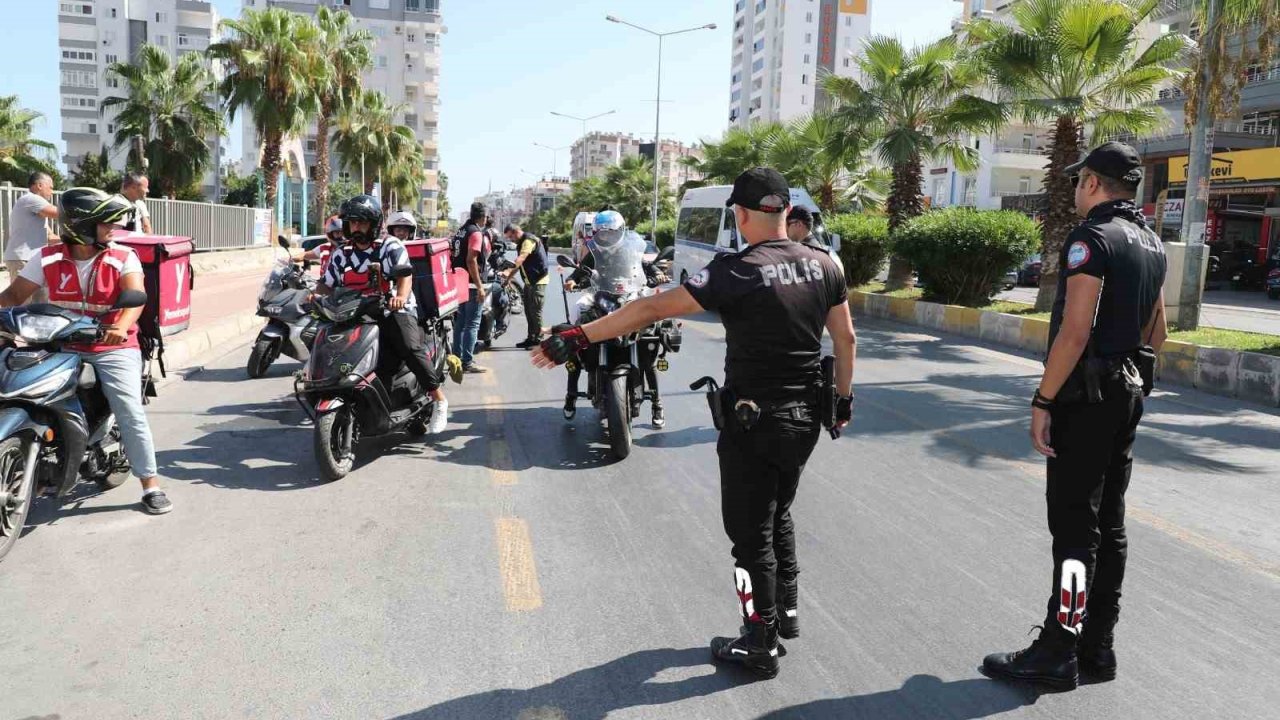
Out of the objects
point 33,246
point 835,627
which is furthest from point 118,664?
point 33,246

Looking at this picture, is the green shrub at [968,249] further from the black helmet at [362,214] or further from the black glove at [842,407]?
the black glove at [842,407]

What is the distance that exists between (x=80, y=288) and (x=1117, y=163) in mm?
4722

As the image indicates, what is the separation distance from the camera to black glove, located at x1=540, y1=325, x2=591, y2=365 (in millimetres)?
3469

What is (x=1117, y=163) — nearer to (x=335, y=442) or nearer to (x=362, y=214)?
Answer: (x=335, y=442)

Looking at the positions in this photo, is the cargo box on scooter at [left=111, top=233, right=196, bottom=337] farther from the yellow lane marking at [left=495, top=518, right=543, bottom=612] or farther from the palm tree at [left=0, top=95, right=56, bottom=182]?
the palm tree at [left=0, top=95, right=56, bottom=182]

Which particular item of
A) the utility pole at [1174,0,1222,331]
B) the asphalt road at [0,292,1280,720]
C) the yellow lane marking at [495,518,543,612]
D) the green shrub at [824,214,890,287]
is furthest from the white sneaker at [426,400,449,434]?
the green shrub at [824,214,890,287]

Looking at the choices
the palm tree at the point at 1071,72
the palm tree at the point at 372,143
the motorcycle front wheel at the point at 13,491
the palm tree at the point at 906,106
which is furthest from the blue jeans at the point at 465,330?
the palm tree at the point at 372,143

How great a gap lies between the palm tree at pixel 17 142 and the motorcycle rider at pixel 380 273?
43779 millimetres

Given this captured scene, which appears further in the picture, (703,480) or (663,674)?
(703,480)

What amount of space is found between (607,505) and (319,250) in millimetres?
4121

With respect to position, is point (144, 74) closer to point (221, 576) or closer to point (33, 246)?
point (33, 246)

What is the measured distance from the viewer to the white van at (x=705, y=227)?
2009 cm

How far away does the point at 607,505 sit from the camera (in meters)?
5.63

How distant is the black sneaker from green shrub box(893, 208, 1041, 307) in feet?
51.5
